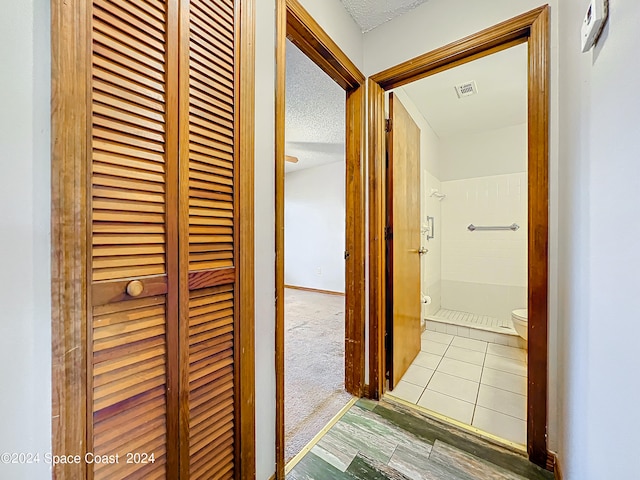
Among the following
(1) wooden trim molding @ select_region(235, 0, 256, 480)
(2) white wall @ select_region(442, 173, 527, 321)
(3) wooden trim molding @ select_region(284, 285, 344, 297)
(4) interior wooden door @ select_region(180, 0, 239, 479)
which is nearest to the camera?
(4) interior wooden door @ select_region(180, 0, 239, 479)

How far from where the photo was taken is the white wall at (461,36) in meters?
1.22

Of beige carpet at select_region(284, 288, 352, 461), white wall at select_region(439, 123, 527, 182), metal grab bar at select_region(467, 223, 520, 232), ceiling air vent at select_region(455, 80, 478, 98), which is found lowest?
beige carpet at select_region(284, 288, 352, 461)

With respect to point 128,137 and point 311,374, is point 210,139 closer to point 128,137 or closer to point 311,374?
point 128,137

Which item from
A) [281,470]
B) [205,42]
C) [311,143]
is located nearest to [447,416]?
[281,470]

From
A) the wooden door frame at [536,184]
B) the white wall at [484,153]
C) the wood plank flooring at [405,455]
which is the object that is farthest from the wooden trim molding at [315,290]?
the wooden door frame at [536,184]

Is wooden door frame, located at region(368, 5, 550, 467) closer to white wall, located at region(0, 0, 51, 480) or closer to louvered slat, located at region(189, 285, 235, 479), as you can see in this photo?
louvered slat, located at region(189, 285, 235, 479)

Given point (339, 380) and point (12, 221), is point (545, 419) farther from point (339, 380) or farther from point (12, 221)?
point (12, 221)

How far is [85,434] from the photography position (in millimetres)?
583

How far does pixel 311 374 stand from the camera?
2.04 metres

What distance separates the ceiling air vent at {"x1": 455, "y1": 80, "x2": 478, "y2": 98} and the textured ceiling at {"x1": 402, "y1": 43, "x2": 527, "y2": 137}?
4 centimetres

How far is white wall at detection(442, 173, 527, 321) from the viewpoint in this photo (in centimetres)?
310

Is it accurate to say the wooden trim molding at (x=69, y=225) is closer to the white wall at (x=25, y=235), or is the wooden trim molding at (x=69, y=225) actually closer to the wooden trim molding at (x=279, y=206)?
the white wall at (x=25, y=235)

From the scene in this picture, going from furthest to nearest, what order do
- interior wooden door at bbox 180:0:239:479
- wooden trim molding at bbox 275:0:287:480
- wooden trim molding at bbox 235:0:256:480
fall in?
wooden trim molding at bbox 275:0:287:480 → wooden trim molding at bbox 235:0:256:480 → interior wooden door at bbox 180:0:239:479

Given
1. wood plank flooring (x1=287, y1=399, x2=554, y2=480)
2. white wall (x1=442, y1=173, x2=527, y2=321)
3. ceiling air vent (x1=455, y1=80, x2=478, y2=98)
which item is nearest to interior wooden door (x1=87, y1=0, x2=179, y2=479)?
wood plank flooring (x1=287, y1=399, x2=554, y2=480)
